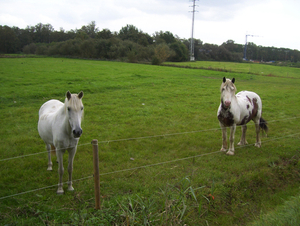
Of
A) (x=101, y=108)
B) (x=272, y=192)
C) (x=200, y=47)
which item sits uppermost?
(x=200, y=47)

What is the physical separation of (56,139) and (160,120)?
5736 millimetres

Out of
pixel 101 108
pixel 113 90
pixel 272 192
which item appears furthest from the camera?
pixel 113 90

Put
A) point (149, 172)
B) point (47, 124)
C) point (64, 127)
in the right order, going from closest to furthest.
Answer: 1. point (64, 127)
2. point (47, 124)
3. point (149, 172)

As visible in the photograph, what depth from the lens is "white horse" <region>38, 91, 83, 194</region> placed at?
3541 mm

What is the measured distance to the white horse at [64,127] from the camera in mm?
3541

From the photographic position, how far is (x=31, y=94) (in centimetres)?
1233

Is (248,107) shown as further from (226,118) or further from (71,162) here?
(71,162)

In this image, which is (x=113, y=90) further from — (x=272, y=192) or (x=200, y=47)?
(x=200, y=47)

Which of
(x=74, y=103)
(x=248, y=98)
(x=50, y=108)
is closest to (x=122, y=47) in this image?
(x=248, y=98)

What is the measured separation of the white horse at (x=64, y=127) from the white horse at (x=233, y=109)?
3.98m

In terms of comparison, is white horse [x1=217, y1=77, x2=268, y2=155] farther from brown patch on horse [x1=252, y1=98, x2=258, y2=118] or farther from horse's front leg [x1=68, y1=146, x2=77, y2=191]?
horse's front leg [x1=68, y1=146, x2=77, y2=191]

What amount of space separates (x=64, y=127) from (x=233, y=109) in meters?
4.60

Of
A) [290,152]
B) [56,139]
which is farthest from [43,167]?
[290,152]

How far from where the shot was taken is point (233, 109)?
5.99 metres
